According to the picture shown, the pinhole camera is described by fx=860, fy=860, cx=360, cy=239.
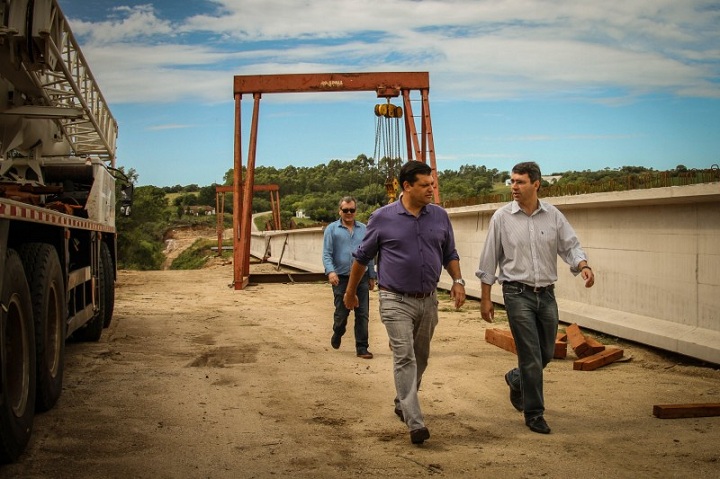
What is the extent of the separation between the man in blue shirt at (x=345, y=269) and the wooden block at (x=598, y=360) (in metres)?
2.30

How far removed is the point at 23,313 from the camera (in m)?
5.89

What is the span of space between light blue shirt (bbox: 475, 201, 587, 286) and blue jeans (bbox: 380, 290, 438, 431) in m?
0.54

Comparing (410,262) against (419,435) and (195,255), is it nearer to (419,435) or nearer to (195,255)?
(419,435)

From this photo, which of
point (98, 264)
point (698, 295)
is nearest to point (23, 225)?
point (98, 264)

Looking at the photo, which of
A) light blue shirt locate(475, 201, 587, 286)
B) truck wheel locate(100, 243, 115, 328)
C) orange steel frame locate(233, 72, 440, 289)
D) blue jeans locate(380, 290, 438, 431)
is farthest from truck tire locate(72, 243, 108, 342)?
orange steel frame locate(233, 72, 440, 289)

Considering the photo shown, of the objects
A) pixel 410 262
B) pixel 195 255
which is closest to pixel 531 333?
pixel 410 262

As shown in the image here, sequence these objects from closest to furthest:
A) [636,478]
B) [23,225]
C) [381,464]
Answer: [636,478]
[381,464]
[23,225]

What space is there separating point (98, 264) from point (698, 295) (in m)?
7.09

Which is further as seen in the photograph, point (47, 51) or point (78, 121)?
point (78, 121)

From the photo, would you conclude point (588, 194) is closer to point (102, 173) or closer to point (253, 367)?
point (253, 367)

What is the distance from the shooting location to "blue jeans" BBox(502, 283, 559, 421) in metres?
6.16

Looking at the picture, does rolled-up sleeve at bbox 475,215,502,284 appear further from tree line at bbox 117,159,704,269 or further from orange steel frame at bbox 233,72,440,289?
orange steel frame at bbox 233,72,440,289

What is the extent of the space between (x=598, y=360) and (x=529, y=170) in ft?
9.64

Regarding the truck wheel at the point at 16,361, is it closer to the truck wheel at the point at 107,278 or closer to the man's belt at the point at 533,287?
the man's belt at the point at 533,287
